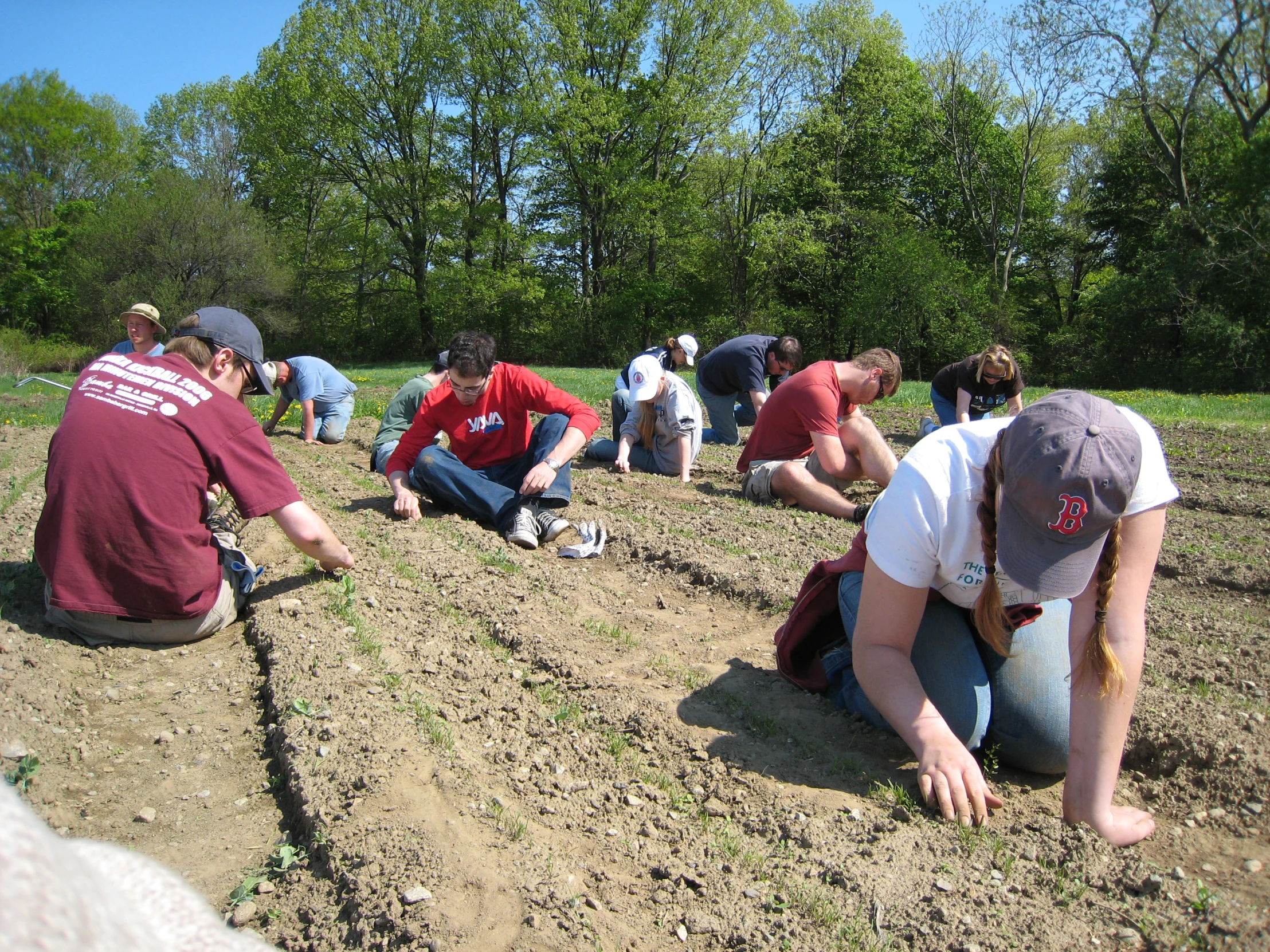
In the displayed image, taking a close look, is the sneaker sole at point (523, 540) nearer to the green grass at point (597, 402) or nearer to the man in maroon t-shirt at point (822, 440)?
the man in maroon t-shirt at point (822, 440)

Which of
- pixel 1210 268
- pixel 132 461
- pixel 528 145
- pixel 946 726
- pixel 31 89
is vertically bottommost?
pixel 946 726

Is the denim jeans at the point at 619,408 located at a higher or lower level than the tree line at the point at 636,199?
lower

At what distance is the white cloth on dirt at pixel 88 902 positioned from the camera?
530mm

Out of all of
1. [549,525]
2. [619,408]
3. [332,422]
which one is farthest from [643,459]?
[332,422]

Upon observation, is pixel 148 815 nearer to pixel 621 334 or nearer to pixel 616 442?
pixel 616 442

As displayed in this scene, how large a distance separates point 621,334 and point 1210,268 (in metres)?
20.6

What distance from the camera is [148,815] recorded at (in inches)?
103

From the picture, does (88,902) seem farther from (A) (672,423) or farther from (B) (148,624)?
(A) (672,423)

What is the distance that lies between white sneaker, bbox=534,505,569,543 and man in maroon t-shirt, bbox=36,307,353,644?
193 centimetres

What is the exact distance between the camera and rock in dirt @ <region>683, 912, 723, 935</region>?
83.2 inches

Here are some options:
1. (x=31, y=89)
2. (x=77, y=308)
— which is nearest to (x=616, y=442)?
(x=77, y=308)

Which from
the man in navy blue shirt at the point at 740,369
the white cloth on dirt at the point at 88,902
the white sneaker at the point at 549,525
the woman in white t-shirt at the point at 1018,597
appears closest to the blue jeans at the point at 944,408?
the man in navy blue shirt at the point at 740,369

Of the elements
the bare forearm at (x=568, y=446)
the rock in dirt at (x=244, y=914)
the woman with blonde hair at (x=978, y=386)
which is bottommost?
the rock in dirt at (x=244, y=914)

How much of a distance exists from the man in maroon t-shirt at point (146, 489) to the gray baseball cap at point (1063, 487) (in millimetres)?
2864
